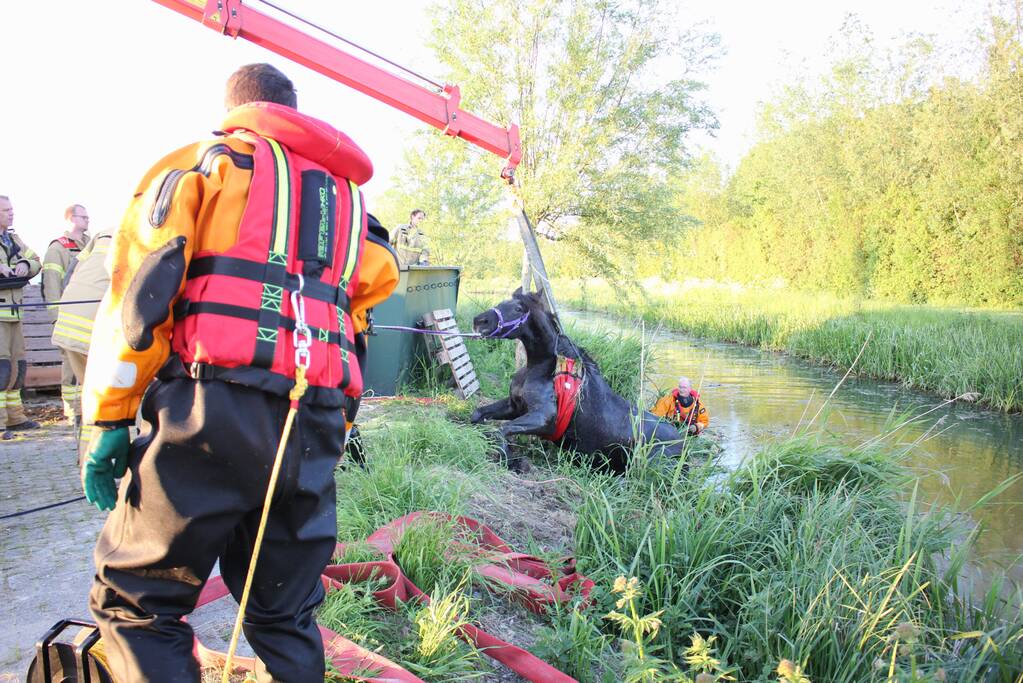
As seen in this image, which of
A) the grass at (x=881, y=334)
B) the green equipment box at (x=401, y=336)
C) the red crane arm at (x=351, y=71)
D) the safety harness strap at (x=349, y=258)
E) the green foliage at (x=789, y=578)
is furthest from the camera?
the grass at (x=881, y=334)

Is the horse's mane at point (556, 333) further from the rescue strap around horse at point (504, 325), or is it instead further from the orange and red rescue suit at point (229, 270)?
the orange and red rescue suit at point (229, 270)

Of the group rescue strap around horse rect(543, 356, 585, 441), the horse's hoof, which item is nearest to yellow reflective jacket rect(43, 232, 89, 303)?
the horse's hoof

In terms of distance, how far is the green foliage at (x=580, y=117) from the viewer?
1029cm

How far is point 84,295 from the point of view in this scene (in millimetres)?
4113

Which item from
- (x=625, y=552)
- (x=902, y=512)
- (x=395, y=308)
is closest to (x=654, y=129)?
(x=395, y=308)

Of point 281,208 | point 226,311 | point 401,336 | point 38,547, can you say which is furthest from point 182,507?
point 401,336

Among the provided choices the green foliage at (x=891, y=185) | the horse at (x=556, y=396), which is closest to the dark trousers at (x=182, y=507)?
the horse at (x=556, y=396)

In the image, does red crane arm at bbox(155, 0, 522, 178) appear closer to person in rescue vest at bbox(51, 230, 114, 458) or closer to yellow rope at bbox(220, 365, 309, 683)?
person in rescue vest at bbox(51, 230, 114, 458)

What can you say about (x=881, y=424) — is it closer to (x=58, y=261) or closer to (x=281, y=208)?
(x=281, y=208)

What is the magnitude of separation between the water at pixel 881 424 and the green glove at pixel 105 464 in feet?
14.1

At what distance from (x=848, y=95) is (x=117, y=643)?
26.9 meters

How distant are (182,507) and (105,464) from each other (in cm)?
27

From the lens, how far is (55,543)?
3771mm

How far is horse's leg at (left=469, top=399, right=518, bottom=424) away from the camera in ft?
21.6
